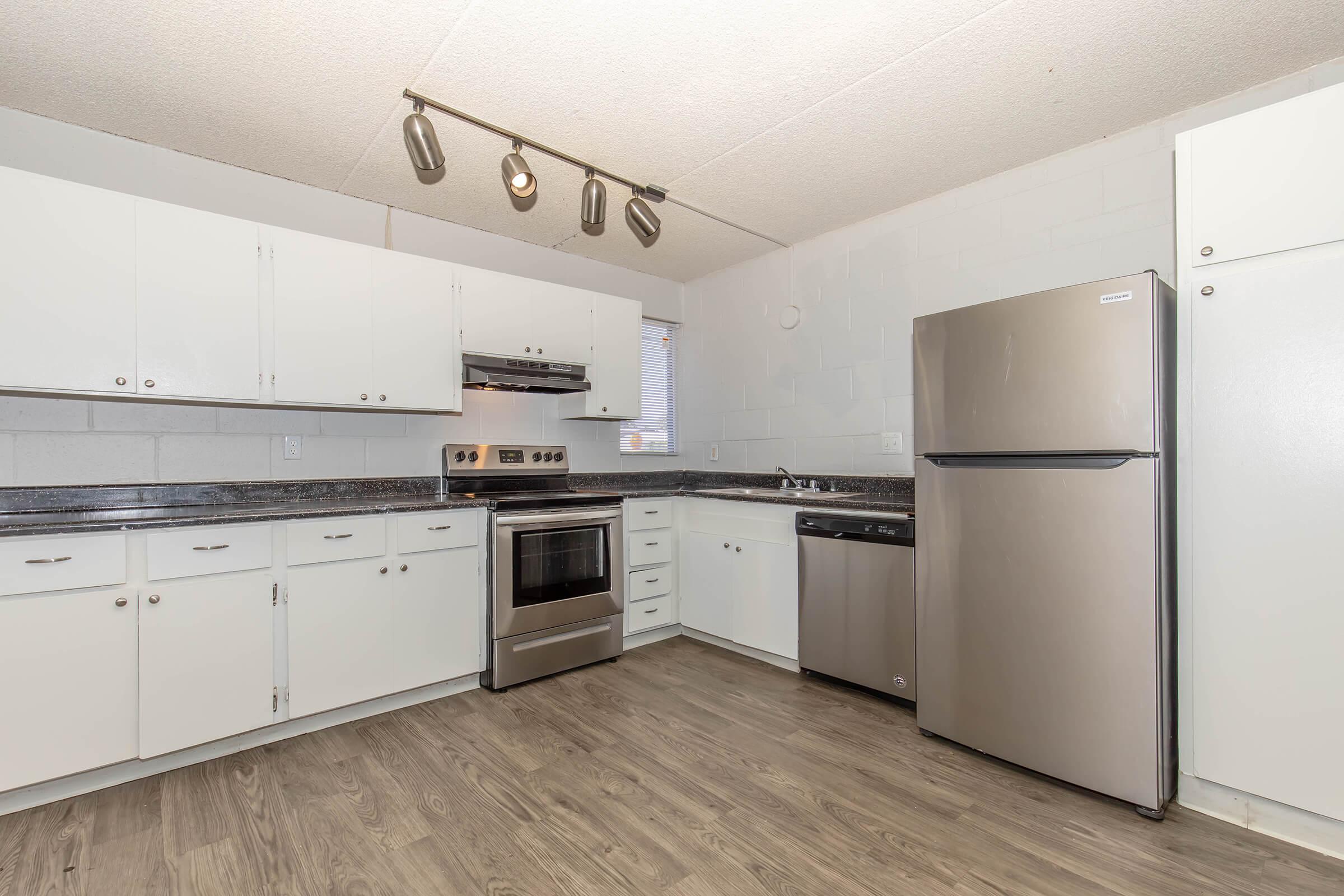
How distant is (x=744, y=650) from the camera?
11.4ft

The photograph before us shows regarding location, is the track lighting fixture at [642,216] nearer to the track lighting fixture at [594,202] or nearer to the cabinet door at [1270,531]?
the track lighting fixture at [594,202]

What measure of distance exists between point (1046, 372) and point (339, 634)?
9.47 ft

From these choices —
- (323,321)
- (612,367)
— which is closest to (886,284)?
(612,367)

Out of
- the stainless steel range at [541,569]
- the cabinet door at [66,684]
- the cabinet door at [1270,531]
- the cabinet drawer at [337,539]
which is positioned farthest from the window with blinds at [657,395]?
the cabinet door at [1270,531]

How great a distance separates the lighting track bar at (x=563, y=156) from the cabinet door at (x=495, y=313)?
795mm

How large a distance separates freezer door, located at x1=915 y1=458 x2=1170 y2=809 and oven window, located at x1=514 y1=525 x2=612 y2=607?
1.66 m

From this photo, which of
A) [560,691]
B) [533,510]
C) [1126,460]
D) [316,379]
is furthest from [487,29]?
[560,691]

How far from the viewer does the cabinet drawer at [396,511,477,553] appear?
2.77 metres

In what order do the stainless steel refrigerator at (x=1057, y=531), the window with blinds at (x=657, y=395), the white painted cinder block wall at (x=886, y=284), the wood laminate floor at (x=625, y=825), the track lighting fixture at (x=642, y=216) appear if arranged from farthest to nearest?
the window with blinds at (x=657, y=395) < the track lighting fixture at (x=642, y=216) < the white painted cinder block wall at (x=886, y=284) < the stainless steel refrigerator at (x=1057, y=531) < the wood laminate floor at (x=625, y=825)

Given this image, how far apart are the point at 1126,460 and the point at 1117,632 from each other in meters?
0.55

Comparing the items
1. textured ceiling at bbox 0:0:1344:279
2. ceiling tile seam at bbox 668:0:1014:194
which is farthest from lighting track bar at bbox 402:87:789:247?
ceiling tile seam at bbox 668:0:1014:194

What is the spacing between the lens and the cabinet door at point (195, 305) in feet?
7.85

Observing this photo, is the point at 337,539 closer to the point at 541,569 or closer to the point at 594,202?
the point at 541,569

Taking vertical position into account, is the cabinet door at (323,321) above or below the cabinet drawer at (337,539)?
above
